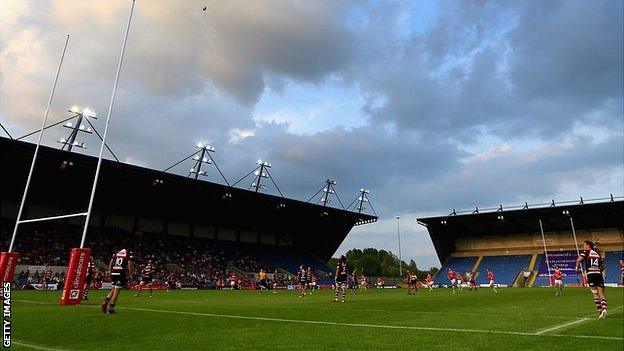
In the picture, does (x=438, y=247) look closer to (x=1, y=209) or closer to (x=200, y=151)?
(x=200, y=151)

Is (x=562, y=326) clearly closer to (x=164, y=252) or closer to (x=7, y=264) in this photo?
(x=7, y=264)

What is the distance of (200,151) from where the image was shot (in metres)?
52.4

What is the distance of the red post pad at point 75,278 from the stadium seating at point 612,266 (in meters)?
62.8

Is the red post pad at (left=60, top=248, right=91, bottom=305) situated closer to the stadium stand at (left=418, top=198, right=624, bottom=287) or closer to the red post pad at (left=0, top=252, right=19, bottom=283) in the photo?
the red post pad at (left=0, top=252, right=19, bottom=283)

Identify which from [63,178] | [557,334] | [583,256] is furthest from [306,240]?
[557,334]

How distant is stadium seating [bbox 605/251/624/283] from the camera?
5716 centimetres

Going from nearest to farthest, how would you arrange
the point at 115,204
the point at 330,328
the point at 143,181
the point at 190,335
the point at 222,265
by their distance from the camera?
the point at 190,335, the point at 330,328, the point at 143,181, the point at 115,204, the point at 222,265

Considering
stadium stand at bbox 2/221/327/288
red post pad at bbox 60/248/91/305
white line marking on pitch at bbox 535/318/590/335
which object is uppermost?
stadium stand at bbox 2/221/327/288

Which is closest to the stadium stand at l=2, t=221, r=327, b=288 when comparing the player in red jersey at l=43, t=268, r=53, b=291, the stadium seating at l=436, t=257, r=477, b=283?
the player in red jersey at l=43, t=268, r=53, b=291

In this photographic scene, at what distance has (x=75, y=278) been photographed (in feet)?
49.0

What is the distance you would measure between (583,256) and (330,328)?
8.36 meters

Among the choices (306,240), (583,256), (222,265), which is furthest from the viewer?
(306,240)

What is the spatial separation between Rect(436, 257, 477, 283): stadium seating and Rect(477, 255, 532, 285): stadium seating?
1788 mm

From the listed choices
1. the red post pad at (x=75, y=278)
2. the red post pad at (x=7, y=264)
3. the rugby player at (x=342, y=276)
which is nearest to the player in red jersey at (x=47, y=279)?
the red post pad at (x=7, y=264)
